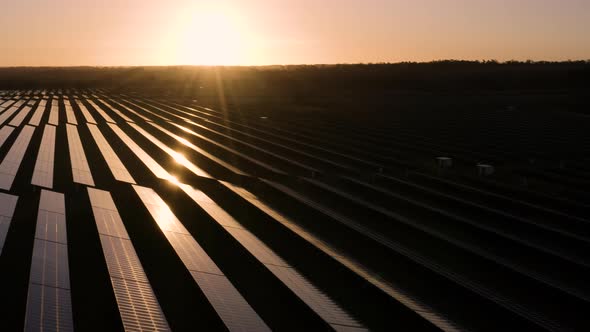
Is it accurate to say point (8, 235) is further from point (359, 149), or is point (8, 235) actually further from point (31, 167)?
point (359, 149)

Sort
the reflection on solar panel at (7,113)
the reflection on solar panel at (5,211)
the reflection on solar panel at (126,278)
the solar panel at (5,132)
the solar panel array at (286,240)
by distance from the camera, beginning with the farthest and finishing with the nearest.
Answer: the reflection on solar panel at (7,113), the solar panel at (5,132), the reflection on solar panel at (5,211), the solar panel array at (286,240), the reflection on solar panel at (126,278)

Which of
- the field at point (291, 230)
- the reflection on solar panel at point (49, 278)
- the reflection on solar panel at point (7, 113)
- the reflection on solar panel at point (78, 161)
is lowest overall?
the field at point (291, 230)

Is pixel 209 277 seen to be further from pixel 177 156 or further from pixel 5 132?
pixel 5 132

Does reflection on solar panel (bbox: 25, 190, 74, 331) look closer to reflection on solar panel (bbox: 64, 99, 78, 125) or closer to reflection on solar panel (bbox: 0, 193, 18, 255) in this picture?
reflection on solar panel (bbox: 0, 193, 18, 255)

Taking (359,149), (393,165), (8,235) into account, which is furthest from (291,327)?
(359,149)

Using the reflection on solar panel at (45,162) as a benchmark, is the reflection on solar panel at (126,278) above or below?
below

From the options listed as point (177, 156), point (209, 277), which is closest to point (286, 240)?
point (209, 277)

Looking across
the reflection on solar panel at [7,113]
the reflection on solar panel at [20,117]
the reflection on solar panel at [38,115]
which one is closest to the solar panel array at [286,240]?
the reflection on solar panel at [20,117]

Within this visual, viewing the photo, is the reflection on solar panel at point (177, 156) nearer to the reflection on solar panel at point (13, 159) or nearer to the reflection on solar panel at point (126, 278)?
the reflection on solar panel at point (13, 159)
